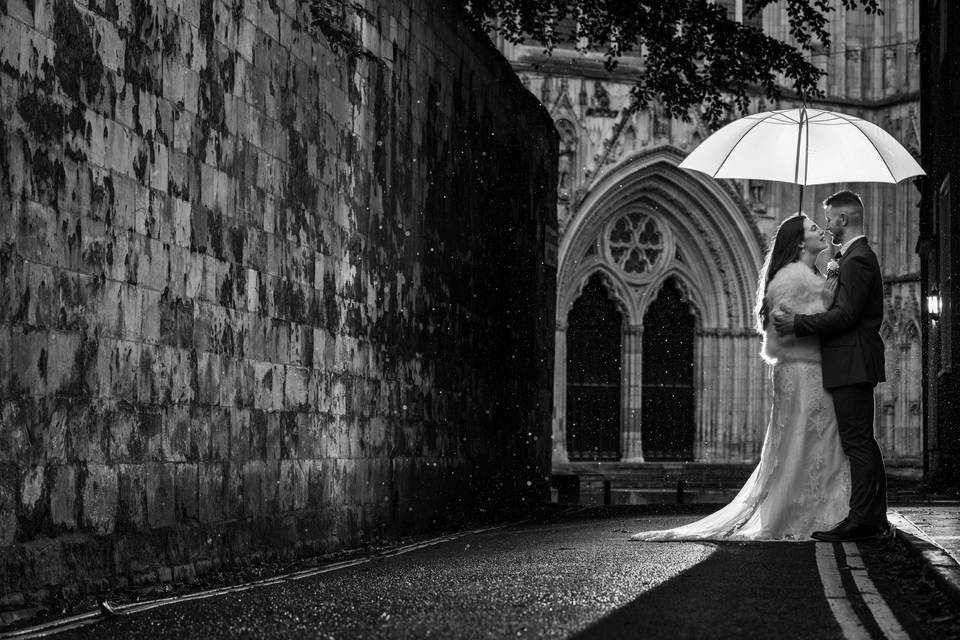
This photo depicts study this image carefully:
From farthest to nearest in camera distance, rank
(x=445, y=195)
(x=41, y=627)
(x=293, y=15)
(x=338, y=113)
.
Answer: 1. (x=445, y=195)
2. (x=338, y=113)
3. (x=293, y=15)
4. (x=41, y=627)

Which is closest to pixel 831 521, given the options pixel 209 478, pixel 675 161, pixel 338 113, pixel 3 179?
pixel 209 478

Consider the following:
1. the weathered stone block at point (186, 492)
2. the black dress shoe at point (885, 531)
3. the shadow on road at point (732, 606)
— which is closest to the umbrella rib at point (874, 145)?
the black dress shoe at point (885, 531)

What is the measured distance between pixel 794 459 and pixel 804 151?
8.91 feet

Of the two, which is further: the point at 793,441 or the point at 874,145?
the point at 874,145

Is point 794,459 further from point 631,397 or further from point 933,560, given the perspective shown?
point 631,397

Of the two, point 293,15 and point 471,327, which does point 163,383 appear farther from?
point 471,327

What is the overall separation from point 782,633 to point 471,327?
986 centimetres

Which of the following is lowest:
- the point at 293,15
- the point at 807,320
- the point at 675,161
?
the point at 807,320

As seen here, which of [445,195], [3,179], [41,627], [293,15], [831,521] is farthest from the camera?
[445,195]

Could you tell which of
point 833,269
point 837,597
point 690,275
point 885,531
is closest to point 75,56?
point 837,597

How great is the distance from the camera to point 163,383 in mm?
8469

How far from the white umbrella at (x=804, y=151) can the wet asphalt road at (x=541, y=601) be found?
3.17 metres

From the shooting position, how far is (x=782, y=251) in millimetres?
10375

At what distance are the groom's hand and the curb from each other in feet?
4.54
